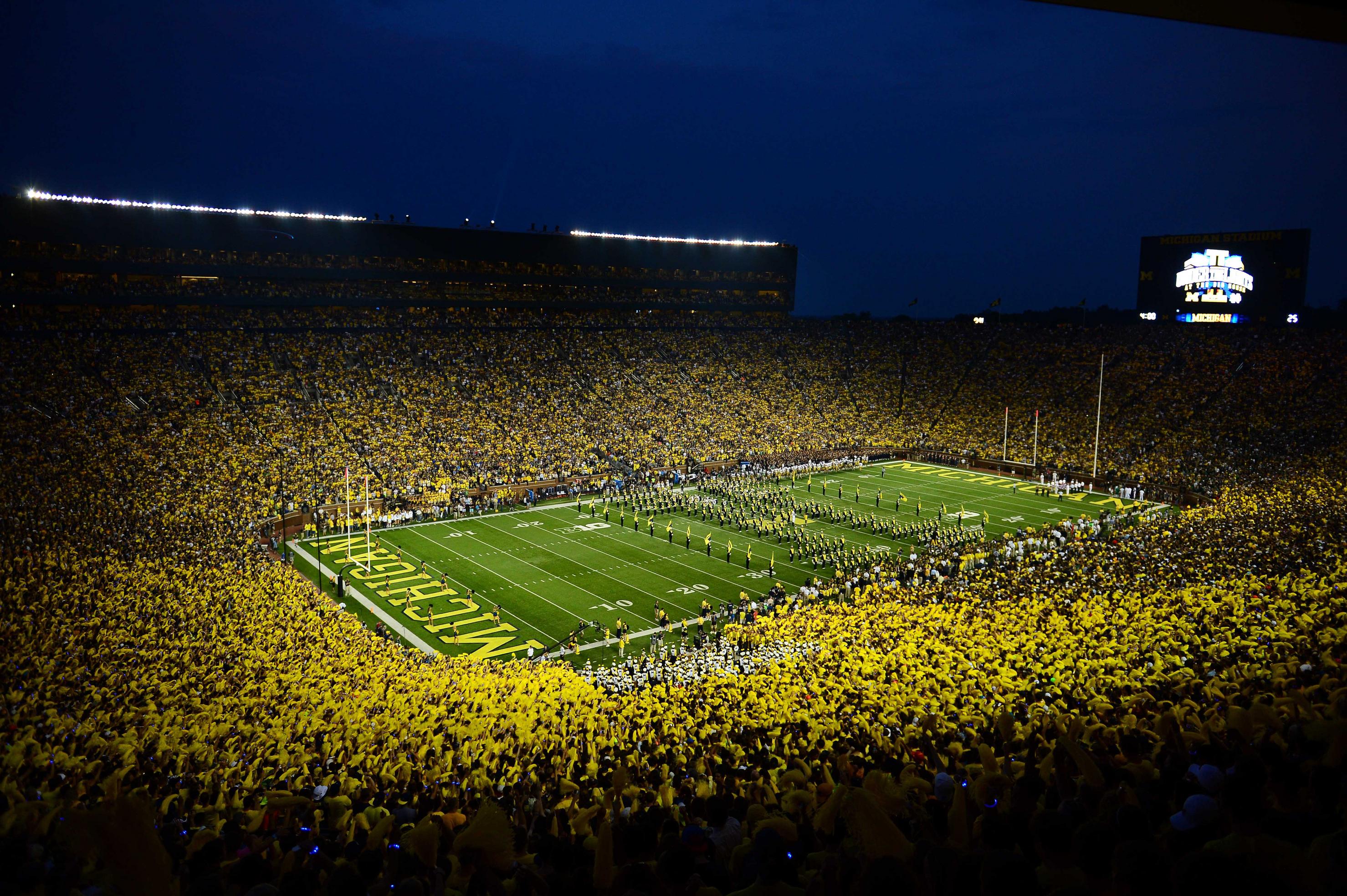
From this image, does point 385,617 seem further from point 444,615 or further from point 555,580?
point 555,580

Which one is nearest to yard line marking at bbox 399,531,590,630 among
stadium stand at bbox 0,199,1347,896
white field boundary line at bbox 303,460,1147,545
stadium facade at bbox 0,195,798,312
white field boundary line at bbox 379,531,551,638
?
white field boundary line at bbox 379,531,551,638

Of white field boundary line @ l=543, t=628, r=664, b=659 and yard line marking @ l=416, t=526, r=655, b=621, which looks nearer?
white field boundary line @ l=543, t=628, r=664, b=659

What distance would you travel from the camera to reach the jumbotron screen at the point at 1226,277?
44.8 m

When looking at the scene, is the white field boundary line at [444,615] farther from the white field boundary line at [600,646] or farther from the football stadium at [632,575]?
the white field boundary line at [600,646]

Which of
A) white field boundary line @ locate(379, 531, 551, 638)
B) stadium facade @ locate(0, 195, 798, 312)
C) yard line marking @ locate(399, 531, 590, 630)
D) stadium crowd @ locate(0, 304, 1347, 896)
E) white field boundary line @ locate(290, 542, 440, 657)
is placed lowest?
white field boundary line @ locate(290, 542, 440, 657)

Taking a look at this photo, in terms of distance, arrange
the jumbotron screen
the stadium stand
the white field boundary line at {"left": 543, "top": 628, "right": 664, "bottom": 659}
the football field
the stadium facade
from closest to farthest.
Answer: the stadium stand, the white field boundary line at {"left": 543, "top": 628, "right": 664, "bottom": 659}, the football field, the stadium facade, the jumbotron screen

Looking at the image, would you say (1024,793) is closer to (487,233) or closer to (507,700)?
(507,700)

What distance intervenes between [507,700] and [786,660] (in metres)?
4.45

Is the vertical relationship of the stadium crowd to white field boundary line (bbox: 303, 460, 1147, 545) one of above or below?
above

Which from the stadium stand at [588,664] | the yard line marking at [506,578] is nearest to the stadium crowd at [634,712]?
the stadium stand at [588,664]

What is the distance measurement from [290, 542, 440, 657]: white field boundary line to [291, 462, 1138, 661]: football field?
43mm

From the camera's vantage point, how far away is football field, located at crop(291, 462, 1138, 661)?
61.3 feet

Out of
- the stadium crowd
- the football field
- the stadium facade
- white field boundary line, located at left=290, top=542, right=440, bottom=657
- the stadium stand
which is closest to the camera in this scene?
the stadium crowd

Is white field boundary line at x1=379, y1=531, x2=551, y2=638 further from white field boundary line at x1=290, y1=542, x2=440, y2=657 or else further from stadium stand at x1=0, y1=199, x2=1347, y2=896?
stadium stand at x1=0, y1=199, x2=1347, y2=896
